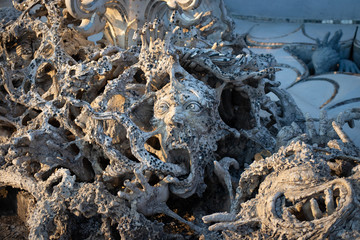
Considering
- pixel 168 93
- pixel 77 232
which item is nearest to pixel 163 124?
pixel 168 93

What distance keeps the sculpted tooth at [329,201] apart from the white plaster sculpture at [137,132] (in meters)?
0.13

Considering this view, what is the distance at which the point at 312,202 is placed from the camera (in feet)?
3.70

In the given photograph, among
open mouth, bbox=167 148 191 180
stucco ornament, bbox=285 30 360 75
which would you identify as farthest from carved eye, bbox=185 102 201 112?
stucco ornament, bbox=285 30 360 75

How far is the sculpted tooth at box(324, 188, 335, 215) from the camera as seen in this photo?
1100mm

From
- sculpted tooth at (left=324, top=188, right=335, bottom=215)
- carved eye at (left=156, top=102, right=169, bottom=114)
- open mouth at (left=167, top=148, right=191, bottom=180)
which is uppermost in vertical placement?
sculpted tooth at (left=324, top=188, right=335, bottom=215)

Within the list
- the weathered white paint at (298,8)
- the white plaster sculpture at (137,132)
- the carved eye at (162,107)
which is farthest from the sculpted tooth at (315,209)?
the weathered white paint at (298,8)

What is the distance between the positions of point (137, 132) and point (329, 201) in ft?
2.12

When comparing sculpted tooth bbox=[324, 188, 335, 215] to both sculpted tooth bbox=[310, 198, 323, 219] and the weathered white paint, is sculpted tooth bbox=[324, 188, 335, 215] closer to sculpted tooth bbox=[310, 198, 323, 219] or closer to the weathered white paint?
sculpted tooth bbox=[310, 198, 323, 219]

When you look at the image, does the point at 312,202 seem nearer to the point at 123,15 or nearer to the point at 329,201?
the point at 329,201

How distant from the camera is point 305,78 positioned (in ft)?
9.98

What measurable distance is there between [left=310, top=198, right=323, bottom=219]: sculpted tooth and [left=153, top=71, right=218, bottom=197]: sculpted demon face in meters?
0.46

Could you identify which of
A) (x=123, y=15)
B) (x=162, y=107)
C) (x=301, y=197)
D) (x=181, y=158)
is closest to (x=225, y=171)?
(x=181, y=158)

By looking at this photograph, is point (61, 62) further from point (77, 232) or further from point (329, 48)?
point (329, 48)

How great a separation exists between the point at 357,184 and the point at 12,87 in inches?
54.6
